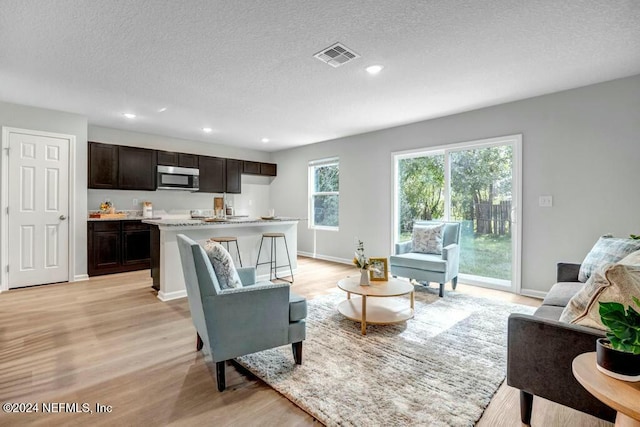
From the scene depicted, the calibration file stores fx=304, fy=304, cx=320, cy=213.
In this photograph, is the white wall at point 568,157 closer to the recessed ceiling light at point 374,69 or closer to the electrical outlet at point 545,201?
the electrical outlet at point 545,201

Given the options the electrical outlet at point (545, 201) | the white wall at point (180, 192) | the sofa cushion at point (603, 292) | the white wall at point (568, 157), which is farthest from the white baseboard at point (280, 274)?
the sofa cushion at point (603, 292)

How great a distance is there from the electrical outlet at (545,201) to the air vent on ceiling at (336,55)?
2906 millimetres

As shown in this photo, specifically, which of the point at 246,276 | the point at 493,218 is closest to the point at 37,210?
the point at 246,276

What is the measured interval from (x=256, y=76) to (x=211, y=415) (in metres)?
2.98

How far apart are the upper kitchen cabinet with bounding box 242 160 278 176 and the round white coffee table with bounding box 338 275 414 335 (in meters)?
4.63

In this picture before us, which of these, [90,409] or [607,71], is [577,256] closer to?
[607,71]

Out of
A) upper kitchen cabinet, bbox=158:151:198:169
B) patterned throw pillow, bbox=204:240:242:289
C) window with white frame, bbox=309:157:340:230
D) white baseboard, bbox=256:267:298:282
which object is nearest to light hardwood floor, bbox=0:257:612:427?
patterned throw pillow, bbox=204:240:242:289

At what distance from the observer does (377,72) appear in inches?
121

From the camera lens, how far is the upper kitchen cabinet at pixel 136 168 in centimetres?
532

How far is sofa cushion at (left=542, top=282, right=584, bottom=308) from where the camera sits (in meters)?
2.26

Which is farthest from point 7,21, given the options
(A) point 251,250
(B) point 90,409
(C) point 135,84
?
(A) point 251,250

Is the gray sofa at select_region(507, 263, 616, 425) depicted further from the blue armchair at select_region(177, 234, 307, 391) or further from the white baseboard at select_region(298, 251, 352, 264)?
the white baseboard at select_region(298, 251, 352, 264)

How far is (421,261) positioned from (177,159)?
4.89 meters

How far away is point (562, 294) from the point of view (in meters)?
2.41
